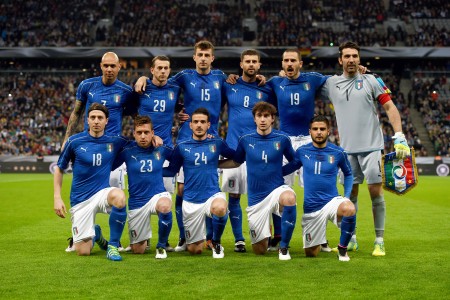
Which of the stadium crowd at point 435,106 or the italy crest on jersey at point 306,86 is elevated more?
the stadium crowd at point 435,106

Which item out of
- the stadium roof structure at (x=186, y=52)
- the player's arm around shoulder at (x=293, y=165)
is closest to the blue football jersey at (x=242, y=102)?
the player's arm around shoulder at (x=293, y=165)

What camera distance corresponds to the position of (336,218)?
706 centimetres

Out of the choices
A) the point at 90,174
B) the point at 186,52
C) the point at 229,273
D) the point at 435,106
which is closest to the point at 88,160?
the point at 90,174

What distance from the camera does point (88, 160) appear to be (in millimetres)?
7465

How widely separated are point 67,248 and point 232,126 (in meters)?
2.59

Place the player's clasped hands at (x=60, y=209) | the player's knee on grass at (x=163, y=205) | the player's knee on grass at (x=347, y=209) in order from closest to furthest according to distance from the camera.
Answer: the player's knee on grass at (x=347, y=209) < the player's clasped hands at (x=60, y=209) < the player's knee on grass at (x=163, y=205)

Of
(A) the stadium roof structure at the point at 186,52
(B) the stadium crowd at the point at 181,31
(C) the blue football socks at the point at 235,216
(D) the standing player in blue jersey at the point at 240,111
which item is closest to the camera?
(C) the blue football socks at the point at 235,216

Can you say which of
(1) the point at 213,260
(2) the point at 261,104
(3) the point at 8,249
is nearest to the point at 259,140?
(2) the point at 261,104

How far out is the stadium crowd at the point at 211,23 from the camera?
1548 inches

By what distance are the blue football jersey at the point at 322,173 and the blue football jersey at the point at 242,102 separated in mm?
1075

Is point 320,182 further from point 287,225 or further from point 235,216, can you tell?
point 235,216

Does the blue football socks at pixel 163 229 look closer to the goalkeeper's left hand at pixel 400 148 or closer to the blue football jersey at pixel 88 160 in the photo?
the blue football jersey at pixel 88 160

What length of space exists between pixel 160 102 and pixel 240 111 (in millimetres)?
1026

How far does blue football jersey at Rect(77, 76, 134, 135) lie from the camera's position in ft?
26.4
